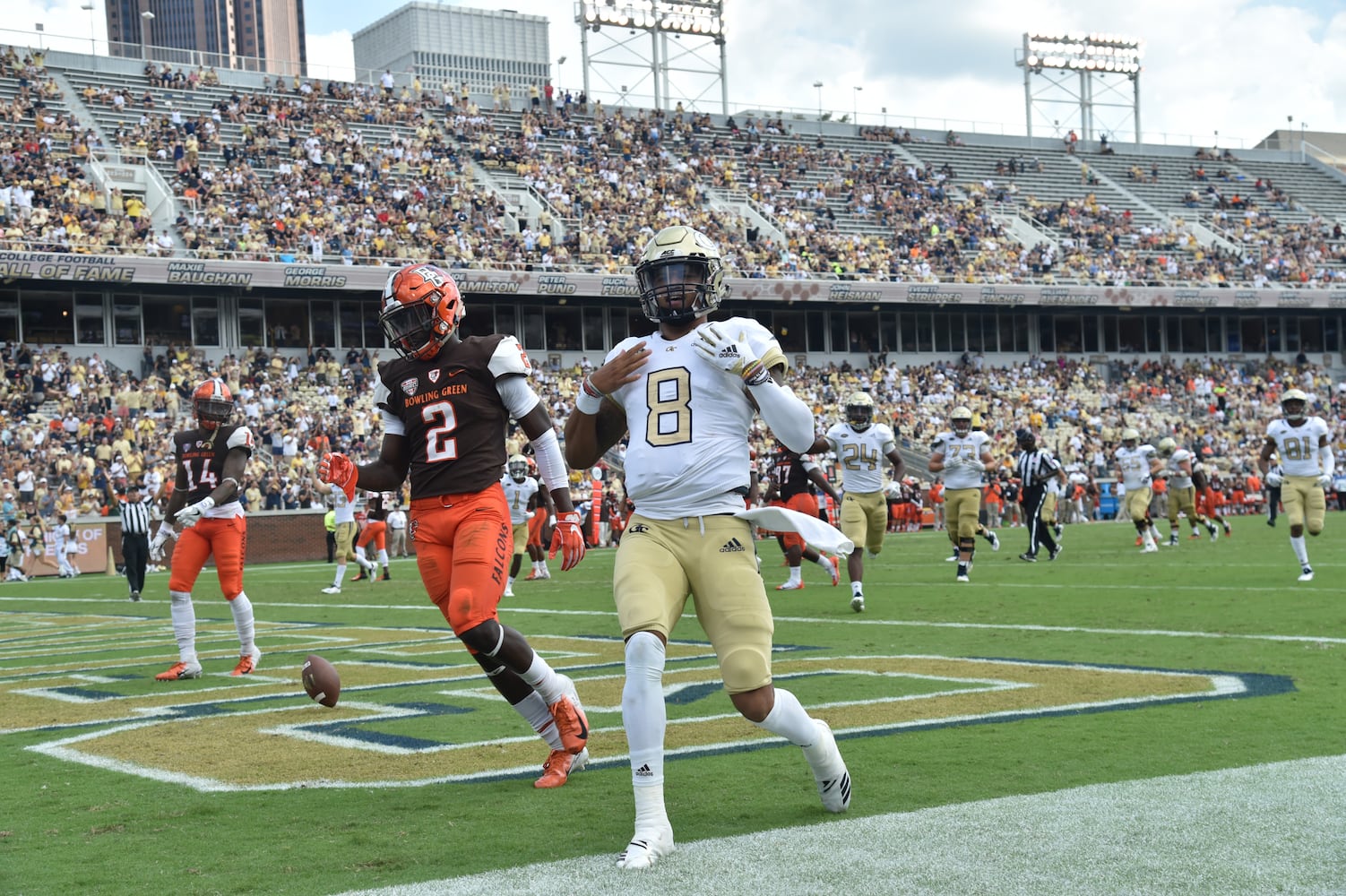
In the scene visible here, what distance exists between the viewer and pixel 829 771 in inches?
188

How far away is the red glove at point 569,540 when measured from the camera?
18.7 feet

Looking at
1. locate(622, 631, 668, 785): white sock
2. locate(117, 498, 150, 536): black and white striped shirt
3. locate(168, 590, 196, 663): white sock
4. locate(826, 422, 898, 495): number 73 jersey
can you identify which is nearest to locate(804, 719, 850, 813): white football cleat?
locate(622, 631, 668, 785): white sock

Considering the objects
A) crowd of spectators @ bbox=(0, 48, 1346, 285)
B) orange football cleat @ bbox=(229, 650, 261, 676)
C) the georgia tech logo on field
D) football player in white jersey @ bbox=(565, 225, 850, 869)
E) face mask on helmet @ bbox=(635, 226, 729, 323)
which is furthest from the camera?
crowd of spectators @ bbox=(0, 48, 1346, 285)

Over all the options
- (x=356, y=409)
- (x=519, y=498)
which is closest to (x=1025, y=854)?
(x=519, y=498)

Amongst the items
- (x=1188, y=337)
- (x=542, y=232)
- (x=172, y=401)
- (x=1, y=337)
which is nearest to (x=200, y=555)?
(x=172, y=401)

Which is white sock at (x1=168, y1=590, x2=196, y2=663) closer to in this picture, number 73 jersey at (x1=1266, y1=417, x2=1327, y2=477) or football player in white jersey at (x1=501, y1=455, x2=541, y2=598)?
football player in white jersey at (x1=501, y1=455, x2=541, y2=598)

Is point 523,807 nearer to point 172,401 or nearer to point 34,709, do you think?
point 34,709

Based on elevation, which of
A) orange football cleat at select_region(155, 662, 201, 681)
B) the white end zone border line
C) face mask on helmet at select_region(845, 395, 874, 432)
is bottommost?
orange football cleat at select_region(155, 662, 201, 681)

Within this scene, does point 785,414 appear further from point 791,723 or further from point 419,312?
point 419,312

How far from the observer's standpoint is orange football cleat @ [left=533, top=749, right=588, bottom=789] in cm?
563

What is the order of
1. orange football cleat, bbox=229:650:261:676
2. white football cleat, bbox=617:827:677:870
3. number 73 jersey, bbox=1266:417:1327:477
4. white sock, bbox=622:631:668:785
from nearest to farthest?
1. white football cleat, bbox=617:827:677:870
2. white sock, bbox=622:631:668:785
3. orange football cleat, bbox=229:650:261:676
4. number 73 jersey, bbox=1266:417:1327:477

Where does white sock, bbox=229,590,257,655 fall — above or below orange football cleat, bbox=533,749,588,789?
above

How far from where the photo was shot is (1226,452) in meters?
41.9

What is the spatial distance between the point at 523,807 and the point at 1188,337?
166 ft
